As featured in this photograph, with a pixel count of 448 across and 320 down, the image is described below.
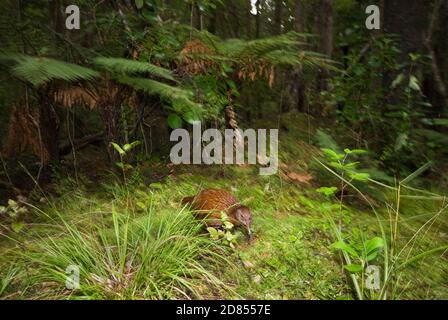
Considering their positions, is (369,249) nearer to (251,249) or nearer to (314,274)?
(314,274)

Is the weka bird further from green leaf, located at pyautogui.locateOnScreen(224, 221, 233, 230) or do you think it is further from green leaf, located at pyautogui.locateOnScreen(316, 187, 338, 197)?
green leaf, located at pyautogui.locateOnScreen(316, 187, 338, 197)

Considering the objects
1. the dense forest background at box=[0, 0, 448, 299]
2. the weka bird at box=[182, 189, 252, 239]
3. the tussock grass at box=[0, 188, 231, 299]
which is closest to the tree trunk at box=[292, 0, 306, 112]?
the dense forest background at box=[0, 0, 448, 299]

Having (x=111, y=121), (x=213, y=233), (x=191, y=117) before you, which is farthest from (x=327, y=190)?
(x=111, y=121)

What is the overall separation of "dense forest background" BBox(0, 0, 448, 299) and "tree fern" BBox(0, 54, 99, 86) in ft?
0.05

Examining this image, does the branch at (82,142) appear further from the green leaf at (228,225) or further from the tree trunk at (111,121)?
the green leaf at (228,225)

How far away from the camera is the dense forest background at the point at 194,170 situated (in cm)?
210

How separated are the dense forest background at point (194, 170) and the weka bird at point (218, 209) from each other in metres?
0.10

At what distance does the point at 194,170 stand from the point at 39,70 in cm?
167

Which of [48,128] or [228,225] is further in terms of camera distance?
[48,128]

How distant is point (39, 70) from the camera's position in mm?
2109

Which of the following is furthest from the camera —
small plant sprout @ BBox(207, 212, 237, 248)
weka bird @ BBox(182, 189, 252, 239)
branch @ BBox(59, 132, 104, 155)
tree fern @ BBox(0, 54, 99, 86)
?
branch @ BBox(59, 132, 104, 155)

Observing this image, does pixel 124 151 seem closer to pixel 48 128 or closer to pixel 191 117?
pixel 191 117

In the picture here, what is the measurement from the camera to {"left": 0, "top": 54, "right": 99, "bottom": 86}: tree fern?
6.74 ft
